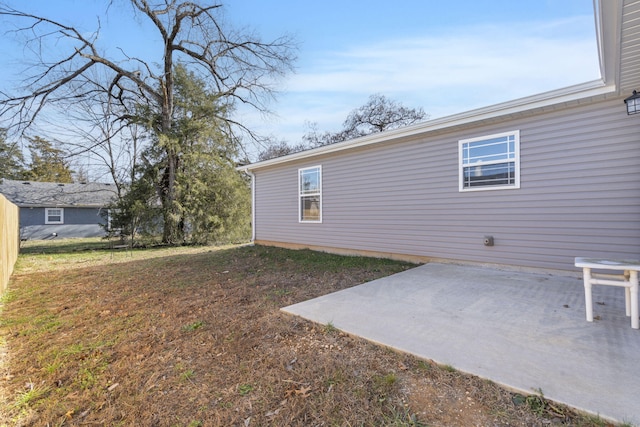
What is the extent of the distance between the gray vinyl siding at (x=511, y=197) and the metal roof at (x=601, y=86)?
8.0 inches

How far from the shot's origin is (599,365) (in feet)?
6.52

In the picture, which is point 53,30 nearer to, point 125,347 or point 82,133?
point 82,133

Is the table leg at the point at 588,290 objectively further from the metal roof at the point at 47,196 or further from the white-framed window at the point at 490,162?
the metal roof at the point at 47,196

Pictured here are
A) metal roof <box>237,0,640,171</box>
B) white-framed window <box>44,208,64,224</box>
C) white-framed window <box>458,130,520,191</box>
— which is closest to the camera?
metal roof <box>237,0,640,171</box>

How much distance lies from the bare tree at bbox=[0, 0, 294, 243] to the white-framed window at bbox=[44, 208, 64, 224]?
25.4ft

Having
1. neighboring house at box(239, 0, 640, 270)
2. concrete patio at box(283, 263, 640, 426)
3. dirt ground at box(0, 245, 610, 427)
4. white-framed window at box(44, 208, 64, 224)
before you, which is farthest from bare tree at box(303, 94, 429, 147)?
white-framed window at box(44, 208, 64, 224)

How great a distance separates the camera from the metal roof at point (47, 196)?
54.3 ft

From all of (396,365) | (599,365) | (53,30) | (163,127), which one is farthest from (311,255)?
(53,30)

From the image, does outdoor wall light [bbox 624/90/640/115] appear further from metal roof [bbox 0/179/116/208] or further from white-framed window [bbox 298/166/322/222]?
metal roof [bbox 0/179/116/208]

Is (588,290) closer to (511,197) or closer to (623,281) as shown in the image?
(623,281)

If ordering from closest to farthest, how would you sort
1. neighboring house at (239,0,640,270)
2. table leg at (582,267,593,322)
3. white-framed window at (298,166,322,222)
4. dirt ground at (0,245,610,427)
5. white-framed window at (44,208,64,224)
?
dirt ground at (0,245,610,427)
table leg at (582,267,593,322)
neighboring house at (239,0,640,270)
white-framed window at (298,166,322,222)
white-framed window at (44,208,64,224)

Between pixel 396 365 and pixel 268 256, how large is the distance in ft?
19.0

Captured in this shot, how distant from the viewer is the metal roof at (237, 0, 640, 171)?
90.7 inches

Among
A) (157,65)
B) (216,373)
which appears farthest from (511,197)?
(157,65)
